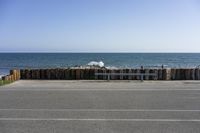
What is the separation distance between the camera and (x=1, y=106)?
47.0ft

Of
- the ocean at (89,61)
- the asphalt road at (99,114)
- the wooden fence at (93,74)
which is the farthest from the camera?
the ocean at (89,61)

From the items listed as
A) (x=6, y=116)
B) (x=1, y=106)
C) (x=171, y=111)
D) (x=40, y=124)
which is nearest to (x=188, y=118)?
(x=171, y=111)

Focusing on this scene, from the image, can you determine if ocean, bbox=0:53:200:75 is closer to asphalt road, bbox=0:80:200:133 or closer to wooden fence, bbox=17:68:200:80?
wooden fence, bbox=17:68:200:80

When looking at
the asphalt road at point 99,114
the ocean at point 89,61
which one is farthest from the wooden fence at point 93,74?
the ocean at point 89,61

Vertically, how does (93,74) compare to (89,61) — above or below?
above

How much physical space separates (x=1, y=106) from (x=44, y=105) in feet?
4.64

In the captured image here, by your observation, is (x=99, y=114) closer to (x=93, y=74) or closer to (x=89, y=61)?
(x=93, y=74)

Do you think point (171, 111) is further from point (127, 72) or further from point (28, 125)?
point (127, 72)

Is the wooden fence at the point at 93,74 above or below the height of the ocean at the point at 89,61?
above

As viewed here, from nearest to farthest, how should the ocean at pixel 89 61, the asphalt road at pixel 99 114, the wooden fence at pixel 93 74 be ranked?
the asphalt road at pixel 99 114 < the wooden fence at pixel 93 74 < the ocean at pixel 89 61

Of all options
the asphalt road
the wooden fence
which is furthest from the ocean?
the asphalt road

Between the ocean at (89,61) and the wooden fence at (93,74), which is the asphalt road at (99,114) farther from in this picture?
the ocean at (89,61)

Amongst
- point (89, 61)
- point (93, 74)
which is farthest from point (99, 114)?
point (89, 61)

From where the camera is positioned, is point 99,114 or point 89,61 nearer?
point 99,114
